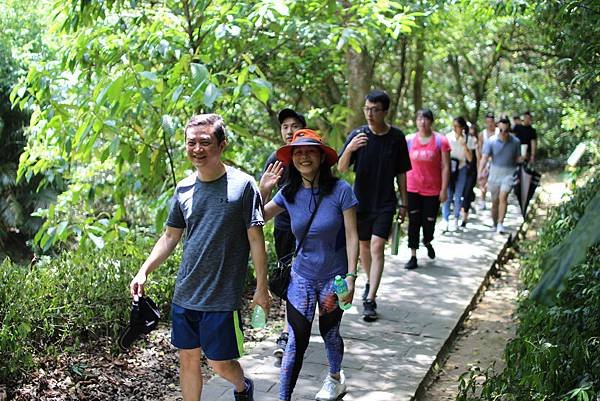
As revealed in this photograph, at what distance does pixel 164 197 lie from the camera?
23.2 ft

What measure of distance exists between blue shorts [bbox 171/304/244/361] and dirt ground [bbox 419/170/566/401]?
6.51 ft

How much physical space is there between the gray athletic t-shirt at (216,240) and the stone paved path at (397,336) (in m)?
1.19

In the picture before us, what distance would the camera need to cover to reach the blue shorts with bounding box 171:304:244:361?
4.53 meters

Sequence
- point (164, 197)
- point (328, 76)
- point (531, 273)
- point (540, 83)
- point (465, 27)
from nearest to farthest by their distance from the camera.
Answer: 1. point (164, 197)
2. point (531, 273)
3. point (328, 76)
4. point (465, 27)
5. point (540, 83)

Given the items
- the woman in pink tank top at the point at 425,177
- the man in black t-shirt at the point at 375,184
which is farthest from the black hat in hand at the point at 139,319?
the woman in pink tank top at the point at 425,177

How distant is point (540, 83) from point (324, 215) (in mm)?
19859

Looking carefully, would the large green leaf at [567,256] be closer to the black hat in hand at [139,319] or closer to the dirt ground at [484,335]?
the black hat in hand at [139,319]

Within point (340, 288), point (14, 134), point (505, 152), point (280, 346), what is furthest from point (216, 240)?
point (14, 134)

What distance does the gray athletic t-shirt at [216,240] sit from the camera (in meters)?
4.52

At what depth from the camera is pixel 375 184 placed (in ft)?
23.9

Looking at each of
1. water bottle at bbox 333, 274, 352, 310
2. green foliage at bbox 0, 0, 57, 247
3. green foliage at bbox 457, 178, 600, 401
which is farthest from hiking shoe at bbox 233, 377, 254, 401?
green foliage at bbox 0, 0, 57, 247

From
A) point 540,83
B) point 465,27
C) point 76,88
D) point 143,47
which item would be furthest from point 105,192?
point 540,83

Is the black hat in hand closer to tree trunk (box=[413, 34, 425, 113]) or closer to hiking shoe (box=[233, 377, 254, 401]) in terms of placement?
hiking shoe (box=[233, 377, 254, 401])

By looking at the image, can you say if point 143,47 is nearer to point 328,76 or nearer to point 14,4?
point 328,76
